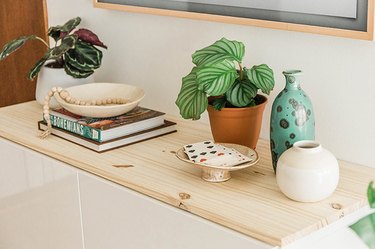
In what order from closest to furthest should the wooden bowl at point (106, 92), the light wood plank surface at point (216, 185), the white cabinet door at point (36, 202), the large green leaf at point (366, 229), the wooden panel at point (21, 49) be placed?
the large green leaf at point (366, 229) → the light wood plank surface at point (216, 185) → the white cabinet door at point (36, 202) → the wooden bowl at point (106, 92) → the wooden panel at point (21, 49)

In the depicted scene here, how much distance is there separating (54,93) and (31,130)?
0.14 meters

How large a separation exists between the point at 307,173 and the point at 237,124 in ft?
1.02

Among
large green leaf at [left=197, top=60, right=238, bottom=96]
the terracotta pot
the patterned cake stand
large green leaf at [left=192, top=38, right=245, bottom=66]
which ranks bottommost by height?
the patterned cake stand

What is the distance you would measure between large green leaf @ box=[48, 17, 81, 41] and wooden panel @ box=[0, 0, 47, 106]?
1.18 ft

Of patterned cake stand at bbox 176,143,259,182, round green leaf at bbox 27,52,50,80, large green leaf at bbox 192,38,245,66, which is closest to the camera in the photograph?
patterned cake stand at bbox 176,143,259,182

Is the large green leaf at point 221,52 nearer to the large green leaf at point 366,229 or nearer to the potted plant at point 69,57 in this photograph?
the potted plant at point 69,57

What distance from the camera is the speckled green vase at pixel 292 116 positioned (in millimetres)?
1478

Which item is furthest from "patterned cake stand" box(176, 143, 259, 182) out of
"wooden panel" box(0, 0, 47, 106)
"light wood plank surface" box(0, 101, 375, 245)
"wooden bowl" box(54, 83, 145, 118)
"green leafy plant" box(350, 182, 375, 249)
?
"wooden panel" box(0, 0, 47, 106)

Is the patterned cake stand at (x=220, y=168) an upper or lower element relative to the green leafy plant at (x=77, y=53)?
lower

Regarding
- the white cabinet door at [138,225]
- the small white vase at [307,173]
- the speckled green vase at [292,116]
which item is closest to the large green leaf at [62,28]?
the white cabinet door at [138,225]

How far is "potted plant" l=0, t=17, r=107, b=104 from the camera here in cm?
205

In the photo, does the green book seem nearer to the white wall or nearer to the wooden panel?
the white wall

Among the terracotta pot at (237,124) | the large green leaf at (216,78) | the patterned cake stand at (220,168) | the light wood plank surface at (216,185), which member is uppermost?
the large green leaf at (216,78)

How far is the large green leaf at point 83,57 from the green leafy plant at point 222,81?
0.53 metres
